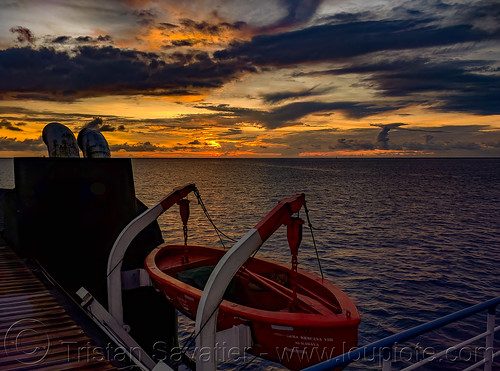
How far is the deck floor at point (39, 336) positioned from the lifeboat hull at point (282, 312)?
359cm

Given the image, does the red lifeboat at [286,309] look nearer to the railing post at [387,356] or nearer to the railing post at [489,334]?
the railing post at [489,334]

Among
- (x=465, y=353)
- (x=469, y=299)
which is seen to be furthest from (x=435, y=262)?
(x=465, y=353)

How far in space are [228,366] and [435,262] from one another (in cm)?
1938

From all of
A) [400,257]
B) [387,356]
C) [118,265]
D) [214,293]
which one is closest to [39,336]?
[214,293]

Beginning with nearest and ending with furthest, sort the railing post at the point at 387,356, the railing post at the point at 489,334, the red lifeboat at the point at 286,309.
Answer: the railing post at the point at 387,356, the railing post at the point at 489,334, the red lifeboat at the point at 286,309

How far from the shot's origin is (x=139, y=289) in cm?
1279

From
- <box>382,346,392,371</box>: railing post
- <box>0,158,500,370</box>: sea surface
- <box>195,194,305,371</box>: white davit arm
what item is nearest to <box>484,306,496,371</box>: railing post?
<box>382,346,392,371</box>: railing post

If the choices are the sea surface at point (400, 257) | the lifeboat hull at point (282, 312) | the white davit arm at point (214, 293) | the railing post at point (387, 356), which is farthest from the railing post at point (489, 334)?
the sea surface at point (400, 257)

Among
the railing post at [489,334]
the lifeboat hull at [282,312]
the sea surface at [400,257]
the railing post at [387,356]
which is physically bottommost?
the sea surface at [400,257]

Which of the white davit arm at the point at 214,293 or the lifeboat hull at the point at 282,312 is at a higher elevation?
the white davit arm at the point at 214,293

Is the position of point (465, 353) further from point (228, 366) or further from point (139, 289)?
point (139, 289)

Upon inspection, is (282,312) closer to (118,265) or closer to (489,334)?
(489,334)

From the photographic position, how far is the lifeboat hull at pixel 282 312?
28.0ft

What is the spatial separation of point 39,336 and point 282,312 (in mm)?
5357
